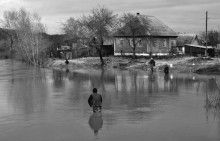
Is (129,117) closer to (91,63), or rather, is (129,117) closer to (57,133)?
(57,133)

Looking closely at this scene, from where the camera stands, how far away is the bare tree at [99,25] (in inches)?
2432

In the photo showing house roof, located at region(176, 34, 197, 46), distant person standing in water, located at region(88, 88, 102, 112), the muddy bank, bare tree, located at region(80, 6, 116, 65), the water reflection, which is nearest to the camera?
the water reflection

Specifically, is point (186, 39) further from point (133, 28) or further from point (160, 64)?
point (160, 64)

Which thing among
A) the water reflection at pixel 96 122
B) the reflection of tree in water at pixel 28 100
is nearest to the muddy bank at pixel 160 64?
the reflection of tree in water at pixel 28 100

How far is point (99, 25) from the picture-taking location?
202ft


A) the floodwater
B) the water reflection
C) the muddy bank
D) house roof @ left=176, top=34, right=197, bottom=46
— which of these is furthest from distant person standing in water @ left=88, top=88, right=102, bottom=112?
house roof @ left=176, top=34, right=197, bottom=46

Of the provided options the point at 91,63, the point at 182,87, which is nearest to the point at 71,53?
the point at 91,63

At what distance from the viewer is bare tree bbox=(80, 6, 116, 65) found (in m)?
61.8

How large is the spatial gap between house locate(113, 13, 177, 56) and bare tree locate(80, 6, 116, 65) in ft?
9.07

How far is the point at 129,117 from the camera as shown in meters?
17.8

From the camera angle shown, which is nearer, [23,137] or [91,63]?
[23,137]

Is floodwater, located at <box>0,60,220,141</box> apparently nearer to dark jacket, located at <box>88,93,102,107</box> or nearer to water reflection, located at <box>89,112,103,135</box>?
water reflection, located at <box>89,112,103,135</box>

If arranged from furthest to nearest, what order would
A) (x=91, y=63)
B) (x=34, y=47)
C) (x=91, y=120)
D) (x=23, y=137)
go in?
(x=34, y=47)
(x=91, y=63)
(x=91, y=120)
(x=23, y=137)

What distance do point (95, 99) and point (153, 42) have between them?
49.2 metres
